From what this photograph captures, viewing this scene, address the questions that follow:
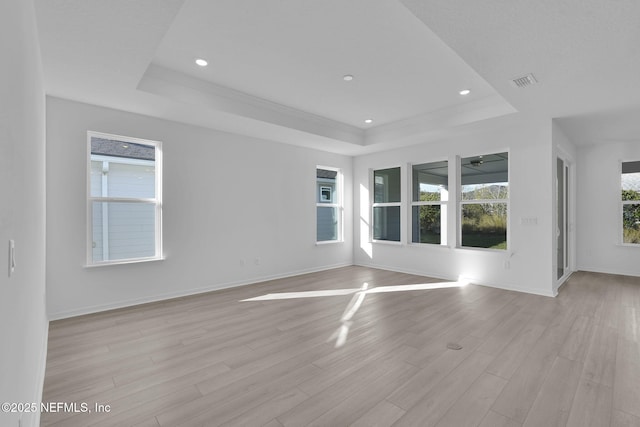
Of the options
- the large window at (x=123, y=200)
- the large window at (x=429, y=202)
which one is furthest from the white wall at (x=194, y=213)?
the large window at (x=429, y=202)

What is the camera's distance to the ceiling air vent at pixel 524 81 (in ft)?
10.4

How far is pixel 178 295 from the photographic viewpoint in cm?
453

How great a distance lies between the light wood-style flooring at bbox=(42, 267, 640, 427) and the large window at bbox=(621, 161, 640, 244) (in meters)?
2.48

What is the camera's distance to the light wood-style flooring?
1.92 metres

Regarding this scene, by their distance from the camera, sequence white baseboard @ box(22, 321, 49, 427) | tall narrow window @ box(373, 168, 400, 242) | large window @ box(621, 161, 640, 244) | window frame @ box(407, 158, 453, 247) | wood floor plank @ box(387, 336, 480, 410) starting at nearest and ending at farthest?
white baseboard @ box(22, 321, 49, 427)
wood floor plank @ box(387, 336, 480, 410)
window frame @ box(407, 158, 453, 247)
large window @ box(621, 161, 640, 244)
tall narrow window @ box(373, 168, 400, 242)

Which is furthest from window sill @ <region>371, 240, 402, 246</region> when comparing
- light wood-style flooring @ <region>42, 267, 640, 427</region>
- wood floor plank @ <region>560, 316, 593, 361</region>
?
wood floor plank @ <region>560, 316, 593, 361</region>

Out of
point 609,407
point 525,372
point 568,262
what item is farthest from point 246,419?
point 568,262

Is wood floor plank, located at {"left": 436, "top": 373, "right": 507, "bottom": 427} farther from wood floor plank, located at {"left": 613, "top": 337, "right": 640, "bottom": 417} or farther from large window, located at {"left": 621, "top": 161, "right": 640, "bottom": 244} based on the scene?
large window, located at {"left": 621, "top": 161, "right": 640, "bottom": 244}

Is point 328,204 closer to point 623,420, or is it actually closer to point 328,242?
point 328,242

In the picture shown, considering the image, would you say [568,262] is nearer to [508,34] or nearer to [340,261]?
[340,261]

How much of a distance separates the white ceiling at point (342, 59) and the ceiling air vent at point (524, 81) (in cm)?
7

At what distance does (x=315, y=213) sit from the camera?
6496 millimetres

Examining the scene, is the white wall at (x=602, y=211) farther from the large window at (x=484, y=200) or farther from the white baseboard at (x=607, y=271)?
the large window at (x=484, y=200)

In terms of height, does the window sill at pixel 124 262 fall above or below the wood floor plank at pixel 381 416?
above
